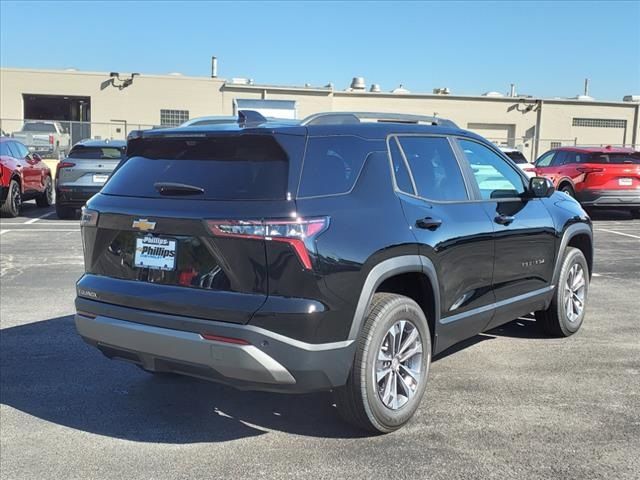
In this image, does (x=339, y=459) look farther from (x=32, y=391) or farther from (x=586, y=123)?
(x=586, y=123)

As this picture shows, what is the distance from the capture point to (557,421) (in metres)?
4.09

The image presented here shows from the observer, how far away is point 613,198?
597 inches

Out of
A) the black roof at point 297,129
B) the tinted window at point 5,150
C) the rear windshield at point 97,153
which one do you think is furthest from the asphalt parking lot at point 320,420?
the tinted window at point 5,150

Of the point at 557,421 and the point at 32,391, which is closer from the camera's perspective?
the point at 557,421

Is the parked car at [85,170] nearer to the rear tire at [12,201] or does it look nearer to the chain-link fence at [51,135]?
the rear tire at [12,201]

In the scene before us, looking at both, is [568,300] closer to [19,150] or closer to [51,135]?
[19,150]

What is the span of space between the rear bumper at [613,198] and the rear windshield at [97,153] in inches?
417

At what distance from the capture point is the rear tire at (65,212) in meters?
14.3

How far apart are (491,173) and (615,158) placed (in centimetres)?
1192

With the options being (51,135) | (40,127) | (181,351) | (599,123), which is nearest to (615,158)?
(181,351)

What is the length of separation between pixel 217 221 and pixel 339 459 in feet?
4.78

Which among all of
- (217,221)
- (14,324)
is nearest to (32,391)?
(14,324)

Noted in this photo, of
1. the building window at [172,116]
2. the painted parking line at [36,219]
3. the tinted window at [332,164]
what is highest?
the building window at [172,116]

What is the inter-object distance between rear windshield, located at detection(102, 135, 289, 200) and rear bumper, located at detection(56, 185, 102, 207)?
994 cm
